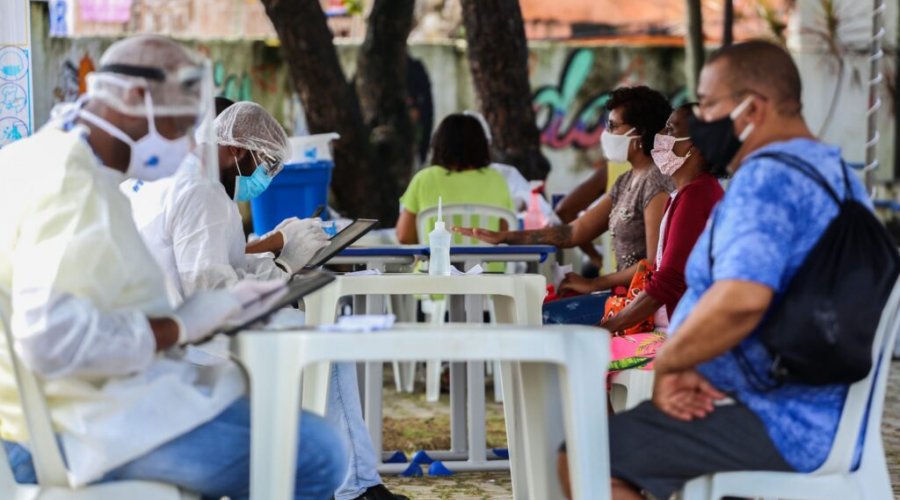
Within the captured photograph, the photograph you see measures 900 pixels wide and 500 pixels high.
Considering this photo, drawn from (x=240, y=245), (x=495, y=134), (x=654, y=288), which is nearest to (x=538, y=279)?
(x=654, y=288)

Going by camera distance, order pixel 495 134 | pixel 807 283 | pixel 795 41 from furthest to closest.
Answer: pixel 795 41 < pixel 495 134 < pixel 807 283

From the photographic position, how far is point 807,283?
9.43 ft

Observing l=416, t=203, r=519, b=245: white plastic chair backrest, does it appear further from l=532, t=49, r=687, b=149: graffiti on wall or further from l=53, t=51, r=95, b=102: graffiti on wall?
l=532, t=49, r=687, b=149: graffiti on wall

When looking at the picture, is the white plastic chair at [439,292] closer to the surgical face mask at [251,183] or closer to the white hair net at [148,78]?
the surgical face mask at [251,183]

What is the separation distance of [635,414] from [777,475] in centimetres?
33

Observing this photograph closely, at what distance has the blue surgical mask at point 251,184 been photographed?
4793 mm

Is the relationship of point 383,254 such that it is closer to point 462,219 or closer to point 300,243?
point 300,243

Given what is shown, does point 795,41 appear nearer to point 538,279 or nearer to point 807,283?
point 538,279

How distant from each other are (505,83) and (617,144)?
4639 millimetres

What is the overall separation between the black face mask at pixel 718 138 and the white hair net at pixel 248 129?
2.02 metres

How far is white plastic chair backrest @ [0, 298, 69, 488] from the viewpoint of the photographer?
2736mm

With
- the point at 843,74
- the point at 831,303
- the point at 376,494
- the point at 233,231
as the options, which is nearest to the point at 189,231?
the point at 233,231

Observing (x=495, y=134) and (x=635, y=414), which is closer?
(x=635, y=414)

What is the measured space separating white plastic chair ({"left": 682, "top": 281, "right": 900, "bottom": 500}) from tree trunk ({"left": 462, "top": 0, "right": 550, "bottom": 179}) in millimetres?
7142
